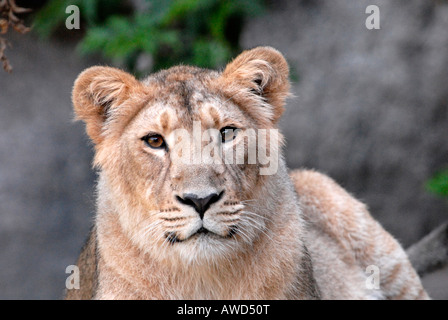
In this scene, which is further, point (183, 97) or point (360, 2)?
point (360, 2)

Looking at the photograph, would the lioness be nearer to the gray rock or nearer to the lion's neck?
the lion's neck

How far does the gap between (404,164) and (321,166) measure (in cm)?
106

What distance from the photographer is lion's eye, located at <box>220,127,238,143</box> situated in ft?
12.5

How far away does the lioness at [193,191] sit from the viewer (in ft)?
11.9

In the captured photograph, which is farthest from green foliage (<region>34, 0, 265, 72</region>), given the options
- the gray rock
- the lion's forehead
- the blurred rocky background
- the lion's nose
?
the lion's nose

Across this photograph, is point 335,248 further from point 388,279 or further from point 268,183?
point 268,183

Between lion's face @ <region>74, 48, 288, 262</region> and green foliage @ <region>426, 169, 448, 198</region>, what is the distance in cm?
384

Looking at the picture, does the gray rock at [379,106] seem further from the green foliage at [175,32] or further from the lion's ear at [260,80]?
the lion's ear at [260,80]

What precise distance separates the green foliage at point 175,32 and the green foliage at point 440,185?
9.19ft

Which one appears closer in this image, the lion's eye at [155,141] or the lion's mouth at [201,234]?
the lion's mouth at [201,234]

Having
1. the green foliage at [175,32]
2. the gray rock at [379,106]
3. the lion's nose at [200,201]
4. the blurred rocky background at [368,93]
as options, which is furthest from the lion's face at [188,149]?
the gray rock at [379,106]

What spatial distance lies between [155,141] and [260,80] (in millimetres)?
832
